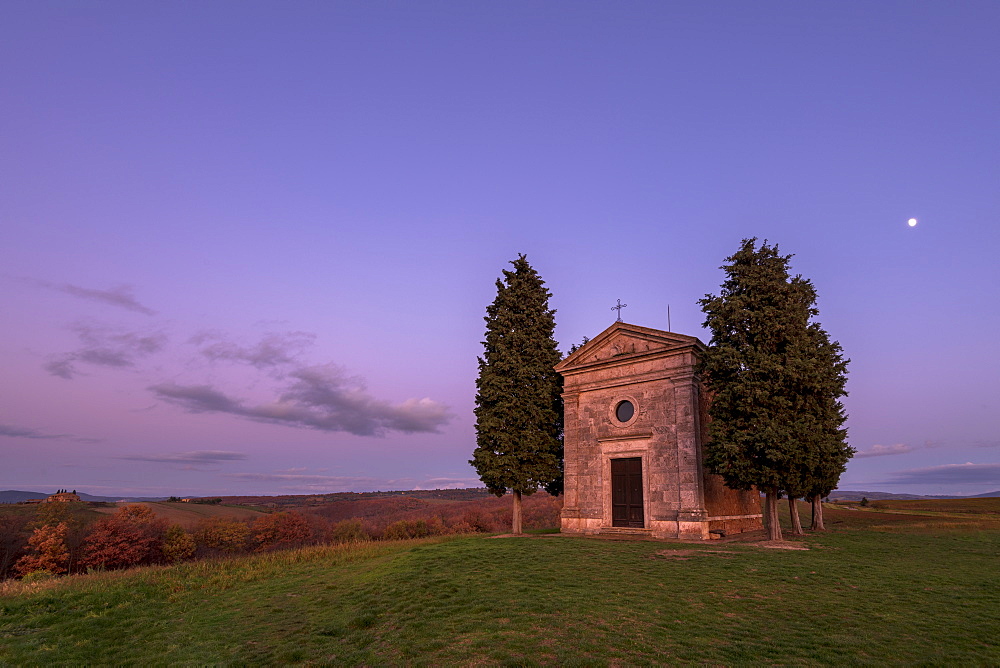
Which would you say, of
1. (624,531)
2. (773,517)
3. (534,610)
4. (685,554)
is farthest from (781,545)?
(534,610)

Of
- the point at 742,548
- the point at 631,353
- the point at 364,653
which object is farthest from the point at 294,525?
the point at 364,653

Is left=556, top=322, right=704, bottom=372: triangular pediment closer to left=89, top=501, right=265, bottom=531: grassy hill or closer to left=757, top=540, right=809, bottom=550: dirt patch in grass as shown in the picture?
left=757, top=540, right=809, bottom=550: dirt patch in grass

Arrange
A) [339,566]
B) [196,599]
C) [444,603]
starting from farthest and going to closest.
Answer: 1. [339,566]
2. [196,599]
3. [444,603]

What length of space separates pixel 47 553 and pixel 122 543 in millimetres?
5024

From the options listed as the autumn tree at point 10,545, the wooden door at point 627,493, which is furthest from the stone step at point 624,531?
the autumn tree at point 10,545

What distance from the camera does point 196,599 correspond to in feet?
47.2

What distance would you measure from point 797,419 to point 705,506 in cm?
534

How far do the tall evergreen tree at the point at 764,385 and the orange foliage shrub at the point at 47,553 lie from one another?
50942 millimetres

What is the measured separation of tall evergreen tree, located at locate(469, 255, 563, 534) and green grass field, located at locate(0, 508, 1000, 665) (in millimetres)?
8464

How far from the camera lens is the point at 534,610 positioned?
10695mm

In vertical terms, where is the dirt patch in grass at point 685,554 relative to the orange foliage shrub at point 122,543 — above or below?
above

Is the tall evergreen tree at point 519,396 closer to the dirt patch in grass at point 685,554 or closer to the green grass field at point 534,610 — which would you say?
the green grass field at point 534,610

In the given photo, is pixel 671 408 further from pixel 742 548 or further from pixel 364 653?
pixel 364 653

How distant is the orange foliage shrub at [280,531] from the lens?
56.8 metres
